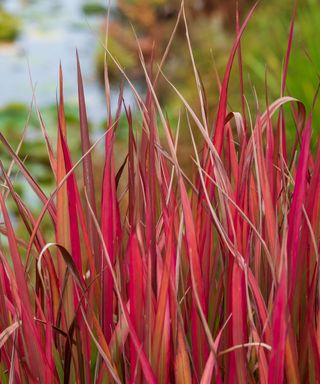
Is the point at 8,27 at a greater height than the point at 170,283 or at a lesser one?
lesser

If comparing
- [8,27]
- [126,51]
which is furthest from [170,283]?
[8,27]

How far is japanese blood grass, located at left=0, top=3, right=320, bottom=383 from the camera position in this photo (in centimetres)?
86

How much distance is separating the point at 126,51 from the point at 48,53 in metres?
0.73

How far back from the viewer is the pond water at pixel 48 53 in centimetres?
525

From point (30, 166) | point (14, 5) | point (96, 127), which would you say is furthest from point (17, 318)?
point (14, 5)

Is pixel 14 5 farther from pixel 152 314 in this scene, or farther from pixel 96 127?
pixel 152 314

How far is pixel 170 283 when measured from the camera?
87 cm

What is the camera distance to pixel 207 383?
2.71 ft

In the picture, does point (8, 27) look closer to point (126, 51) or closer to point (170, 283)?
point (126, 51)

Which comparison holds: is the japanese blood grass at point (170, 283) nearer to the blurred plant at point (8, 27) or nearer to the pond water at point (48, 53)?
the pond water at point (48, 53)

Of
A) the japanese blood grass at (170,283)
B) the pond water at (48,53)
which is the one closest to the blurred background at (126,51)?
the pond water at (48,53)

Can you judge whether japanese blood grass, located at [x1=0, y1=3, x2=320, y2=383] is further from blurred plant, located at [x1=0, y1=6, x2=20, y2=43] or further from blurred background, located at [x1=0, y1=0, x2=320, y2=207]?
blurred plant, located at [x1=0, y1=6, x2=20, y2=43]

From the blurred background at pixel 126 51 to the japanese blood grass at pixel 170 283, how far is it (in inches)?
43.2

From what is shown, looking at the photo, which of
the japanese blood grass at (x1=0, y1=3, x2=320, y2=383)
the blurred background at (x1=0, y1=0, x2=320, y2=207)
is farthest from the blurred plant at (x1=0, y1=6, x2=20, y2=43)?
the japanese blood grass at (x1=0, y1=3, x2=320, y2=383)
